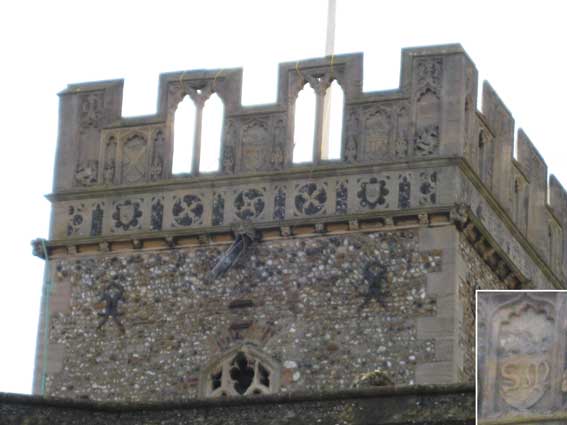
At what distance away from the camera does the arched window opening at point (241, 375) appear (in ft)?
106

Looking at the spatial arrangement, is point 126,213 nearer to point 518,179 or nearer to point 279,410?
point 518,179

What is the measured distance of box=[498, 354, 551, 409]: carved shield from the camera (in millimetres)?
19391

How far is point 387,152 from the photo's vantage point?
3291cm

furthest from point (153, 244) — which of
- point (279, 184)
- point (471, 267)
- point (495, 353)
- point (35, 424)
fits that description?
point (495, 353)

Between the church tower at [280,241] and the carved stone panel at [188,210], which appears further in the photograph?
the carved stone panel at [188,210]

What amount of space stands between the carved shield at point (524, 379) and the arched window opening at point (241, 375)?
Answer: 497 inches

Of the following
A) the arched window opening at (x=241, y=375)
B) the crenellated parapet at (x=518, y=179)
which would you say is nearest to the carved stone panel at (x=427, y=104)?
the crenellated parapet at (x=518, y=179)

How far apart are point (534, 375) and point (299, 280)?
13230mm

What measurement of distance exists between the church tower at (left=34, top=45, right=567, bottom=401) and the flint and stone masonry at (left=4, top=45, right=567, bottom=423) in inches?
0.9

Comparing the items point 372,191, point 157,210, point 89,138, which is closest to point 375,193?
point 372,191

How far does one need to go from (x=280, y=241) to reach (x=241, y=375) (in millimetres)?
1600

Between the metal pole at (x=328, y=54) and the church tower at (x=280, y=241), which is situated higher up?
the metal pole at (x=328, y=54)

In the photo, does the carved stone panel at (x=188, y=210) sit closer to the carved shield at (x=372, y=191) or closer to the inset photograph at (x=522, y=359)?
the carved shield at (x=372, y=191)

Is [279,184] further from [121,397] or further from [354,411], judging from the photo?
[354,411]
